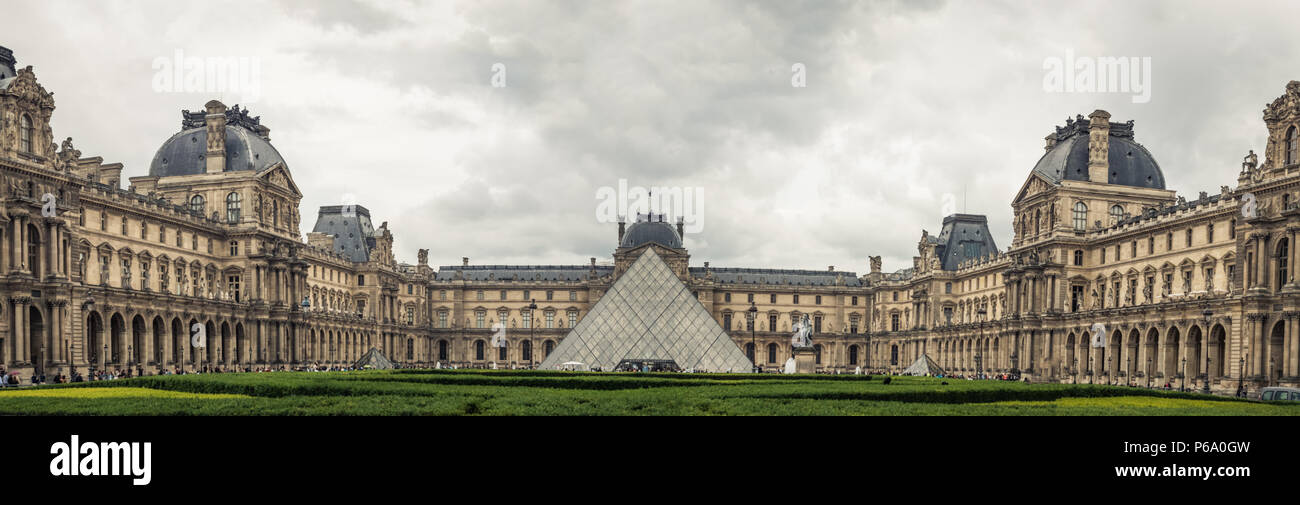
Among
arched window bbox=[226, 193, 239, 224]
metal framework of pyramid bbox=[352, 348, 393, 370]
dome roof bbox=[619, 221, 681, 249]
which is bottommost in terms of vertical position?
metal framework of pyramid bbox=[352, 348, 393, 370]

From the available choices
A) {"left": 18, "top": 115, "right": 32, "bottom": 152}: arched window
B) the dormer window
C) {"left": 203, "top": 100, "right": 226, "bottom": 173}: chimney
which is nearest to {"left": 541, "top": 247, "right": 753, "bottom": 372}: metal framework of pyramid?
the dormer window

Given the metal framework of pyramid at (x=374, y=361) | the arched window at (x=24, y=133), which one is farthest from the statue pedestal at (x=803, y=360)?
the arched window at (x=24, y=133)

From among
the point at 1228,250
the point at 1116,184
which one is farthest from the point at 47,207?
the point at 1116,184

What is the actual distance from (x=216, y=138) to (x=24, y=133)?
61.1 feet

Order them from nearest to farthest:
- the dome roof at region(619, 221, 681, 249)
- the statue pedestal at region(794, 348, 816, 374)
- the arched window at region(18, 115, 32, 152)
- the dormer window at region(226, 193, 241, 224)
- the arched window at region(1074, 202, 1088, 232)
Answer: the arched window at region(18, 115, 32, 152) < the statue pedestal at region(794, 348, 816, 374) < the dormer window at region(226, 193, 241, 224) < the arched window at region(1074, 202, 1088, 232) < the dome roof at region(619, 221, 681, 249)

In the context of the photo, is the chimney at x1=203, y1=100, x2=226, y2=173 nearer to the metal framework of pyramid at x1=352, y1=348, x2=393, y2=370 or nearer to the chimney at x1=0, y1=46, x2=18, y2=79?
the metal framework of pyramid at x1=352, y1=348, x2=393, y2=370

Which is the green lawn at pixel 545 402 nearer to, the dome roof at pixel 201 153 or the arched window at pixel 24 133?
the arched window at pixel 24 133

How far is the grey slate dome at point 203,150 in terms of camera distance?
2315 inches

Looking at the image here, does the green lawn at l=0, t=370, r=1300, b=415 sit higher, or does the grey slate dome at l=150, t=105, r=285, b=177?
the grey slate dome at l=150, t=105, r=285, b=177

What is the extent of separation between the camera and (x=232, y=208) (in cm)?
5847

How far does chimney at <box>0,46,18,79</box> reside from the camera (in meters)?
40.5

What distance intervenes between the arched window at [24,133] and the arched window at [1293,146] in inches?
2009

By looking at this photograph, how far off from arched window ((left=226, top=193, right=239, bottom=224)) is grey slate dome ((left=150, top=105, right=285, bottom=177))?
5.32ft

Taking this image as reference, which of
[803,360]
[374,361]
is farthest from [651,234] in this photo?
[803,360]
